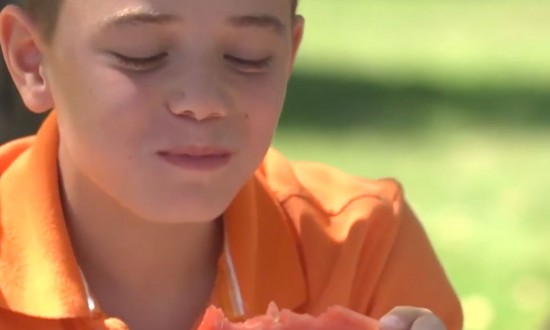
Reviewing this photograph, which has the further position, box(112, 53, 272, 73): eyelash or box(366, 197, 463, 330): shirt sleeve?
box(366, 197, 463, 330): shirt sleeve

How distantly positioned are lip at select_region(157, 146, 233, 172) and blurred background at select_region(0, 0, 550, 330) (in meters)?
1.09

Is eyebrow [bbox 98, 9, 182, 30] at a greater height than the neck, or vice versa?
eyebrow [bbox 98, 9, 182, 30]

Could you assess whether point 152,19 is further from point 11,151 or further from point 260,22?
point 11,151

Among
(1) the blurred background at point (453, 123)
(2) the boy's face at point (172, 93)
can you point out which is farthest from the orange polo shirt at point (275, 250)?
(1) the blurred background at point (453, 123)

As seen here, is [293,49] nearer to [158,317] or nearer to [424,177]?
[158,317]

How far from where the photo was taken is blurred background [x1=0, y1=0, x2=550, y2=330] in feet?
11.1

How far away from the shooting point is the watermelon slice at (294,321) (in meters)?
1.50

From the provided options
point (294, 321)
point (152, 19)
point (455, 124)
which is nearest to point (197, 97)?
point (152, 19)

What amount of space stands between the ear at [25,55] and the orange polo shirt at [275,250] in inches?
2.9

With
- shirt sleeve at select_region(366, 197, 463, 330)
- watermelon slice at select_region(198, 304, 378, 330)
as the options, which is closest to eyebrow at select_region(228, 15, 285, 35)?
watermelon slice at select_region(198, 304, 378, 330)

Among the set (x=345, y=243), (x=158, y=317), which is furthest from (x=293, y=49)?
(x=158, y=317)

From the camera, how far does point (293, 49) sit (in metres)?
1.79

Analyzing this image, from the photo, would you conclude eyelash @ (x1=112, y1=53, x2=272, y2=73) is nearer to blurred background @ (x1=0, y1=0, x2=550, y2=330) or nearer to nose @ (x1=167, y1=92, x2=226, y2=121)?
nose @ (x1=167, y1=92, x2=226, y2=121)

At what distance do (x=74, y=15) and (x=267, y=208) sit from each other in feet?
1.54
